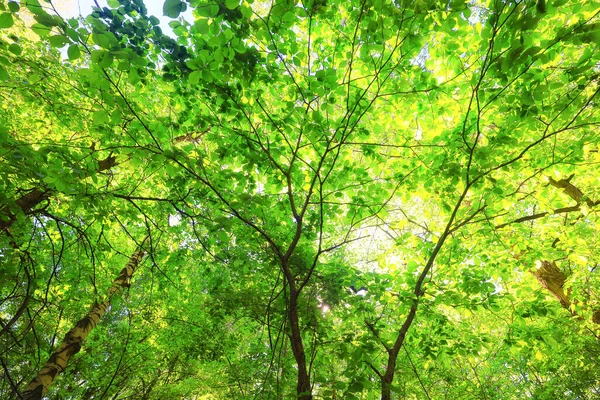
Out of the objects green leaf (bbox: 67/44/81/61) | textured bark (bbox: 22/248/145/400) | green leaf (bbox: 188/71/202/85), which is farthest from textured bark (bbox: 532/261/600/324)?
green leaf (bbox: 67/44/81/61)

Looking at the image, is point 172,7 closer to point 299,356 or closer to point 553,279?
point 299,356

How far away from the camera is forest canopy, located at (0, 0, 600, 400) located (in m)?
1.90

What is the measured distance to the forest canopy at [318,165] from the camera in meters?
1.90

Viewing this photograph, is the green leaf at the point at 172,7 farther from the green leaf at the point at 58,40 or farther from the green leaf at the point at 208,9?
the green leaf at the point at 58,40

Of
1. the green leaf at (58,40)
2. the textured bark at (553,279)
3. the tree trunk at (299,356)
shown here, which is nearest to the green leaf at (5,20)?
the green leaf at (58,40)

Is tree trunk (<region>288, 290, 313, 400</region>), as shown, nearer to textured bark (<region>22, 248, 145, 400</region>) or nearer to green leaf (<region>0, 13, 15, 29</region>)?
green leaf (<region>0, 13, 15, 29</region>)

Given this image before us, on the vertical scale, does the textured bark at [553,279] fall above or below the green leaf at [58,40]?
above

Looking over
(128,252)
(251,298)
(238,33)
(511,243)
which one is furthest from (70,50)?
(128,252)

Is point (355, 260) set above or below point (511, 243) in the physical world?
above

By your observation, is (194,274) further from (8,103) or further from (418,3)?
(418,3)

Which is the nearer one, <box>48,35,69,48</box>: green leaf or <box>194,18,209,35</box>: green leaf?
<box>48,35,69,48</box>: green leaf

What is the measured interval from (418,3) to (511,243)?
312 cm

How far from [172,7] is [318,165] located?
1.67 m

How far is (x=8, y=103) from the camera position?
15.0 feet
